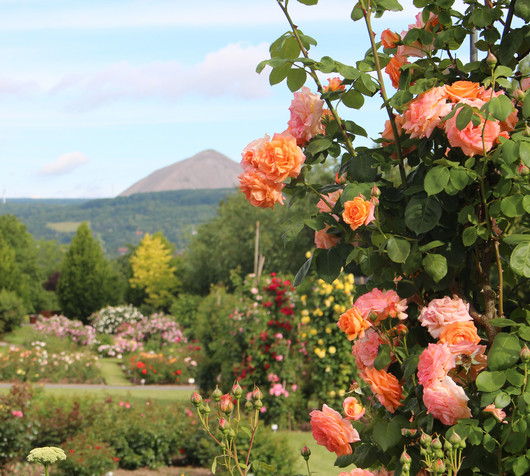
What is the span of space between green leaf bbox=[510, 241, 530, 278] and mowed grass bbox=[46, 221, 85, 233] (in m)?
126

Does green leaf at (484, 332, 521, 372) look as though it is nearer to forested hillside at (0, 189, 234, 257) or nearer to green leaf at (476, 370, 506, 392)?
green leaf at (476, 370, 506, 392)

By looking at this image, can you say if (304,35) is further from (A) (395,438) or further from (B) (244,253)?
(B) (244,253)

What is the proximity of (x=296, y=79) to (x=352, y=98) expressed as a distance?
143 mm

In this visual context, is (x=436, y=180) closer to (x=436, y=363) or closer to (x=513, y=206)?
(x=513, y=206)

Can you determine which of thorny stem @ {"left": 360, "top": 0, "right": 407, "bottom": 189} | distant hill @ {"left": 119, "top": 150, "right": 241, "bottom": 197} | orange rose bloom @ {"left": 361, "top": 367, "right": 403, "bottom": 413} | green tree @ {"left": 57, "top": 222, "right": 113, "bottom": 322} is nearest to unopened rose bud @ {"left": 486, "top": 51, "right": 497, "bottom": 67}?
thorny stem @ {"left": 360, "top": 0, "right": 407, "bottom": 189}

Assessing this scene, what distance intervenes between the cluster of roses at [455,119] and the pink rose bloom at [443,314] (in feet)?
1.06

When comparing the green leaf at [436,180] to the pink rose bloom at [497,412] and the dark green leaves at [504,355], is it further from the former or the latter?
the pink rose bloom at [497,412]

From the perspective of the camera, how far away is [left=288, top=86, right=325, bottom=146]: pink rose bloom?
1.45 metres

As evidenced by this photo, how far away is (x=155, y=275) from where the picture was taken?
24.0 meters

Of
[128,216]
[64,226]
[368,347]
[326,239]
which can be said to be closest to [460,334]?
[368,347]

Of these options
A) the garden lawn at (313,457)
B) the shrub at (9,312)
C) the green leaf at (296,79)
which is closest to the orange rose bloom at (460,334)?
the green leaf at (296,79)

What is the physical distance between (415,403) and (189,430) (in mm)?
5088

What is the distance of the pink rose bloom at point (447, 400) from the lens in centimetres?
121

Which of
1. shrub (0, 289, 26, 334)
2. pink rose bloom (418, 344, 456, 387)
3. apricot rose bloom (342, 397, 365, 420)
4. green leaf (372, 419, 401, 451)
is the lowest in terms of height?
shrub (0, 289, 26, 334)
